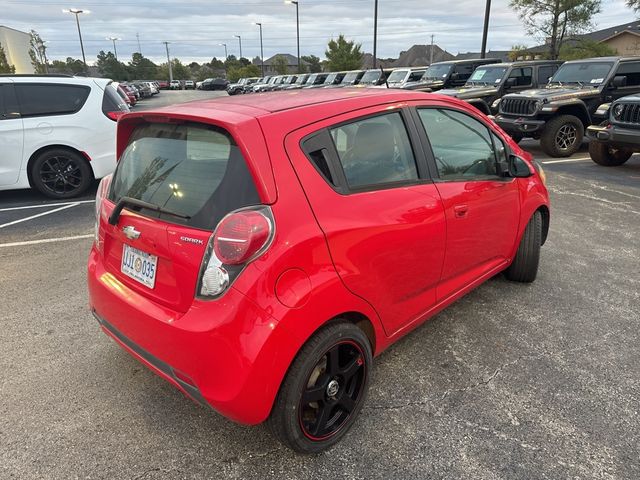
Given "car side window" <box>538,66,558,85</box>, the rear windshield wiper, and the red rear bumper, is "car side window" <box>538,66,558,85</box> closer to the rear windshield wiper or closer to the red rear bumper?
the rear windshield wiper

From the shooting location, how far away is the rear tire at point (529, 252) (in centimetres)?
371

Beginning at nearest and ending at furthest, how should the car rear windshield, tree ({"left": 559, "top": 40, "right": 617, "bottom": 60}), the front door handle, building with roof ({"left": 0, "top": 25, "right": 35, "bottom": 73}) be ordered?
the car rear windshield → the front door handle → tree ({"left": 559, "top": 40, "right": 617, "bottom": 60}) → building with roof ({"left": 0, "top": 25, "right": 35, "bottom": 73})

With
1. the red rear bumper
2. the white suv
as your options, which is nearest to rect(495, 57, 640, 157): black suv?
the white suv

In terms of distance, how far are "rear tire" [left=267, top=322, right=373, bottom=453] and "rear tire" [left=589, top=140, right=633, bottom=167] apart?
8.58 meters

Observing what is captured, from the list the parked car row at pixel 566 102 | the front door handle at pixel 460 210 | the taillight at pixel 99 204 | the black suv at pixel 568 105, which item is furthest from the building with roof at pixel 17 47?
the front door handle at pixel 460 210

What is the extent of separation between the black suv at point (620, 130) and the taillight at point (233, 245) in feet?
26.9

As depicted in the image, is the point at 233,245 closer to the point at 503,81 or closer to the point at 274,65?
the point at 503,81

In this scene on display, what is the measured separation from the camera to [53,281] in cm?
417

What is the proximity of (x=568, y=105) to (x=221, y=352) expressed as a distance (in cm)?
1026

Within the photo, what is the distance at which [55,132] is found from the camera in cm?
676

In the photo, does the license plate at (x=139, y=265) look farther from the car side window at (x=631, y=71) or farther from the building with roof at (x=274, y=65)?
the building with roof at (x=274, y=65)

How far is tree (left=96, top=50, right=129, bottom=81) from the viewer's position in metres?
85.8

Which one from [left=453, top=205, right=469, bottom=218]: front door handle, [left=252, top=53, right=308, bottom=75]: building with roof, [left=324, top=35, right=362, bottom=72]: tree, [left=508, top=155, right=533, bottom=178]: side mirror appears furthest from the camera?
[left=252, top=53, right=308, bottom=75]: building with roof

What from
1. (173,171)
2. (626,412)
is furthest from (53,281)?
(626,412)
